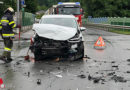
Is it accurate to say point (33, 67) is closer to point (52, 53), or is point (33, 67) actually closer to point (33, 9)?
point (52, 53)

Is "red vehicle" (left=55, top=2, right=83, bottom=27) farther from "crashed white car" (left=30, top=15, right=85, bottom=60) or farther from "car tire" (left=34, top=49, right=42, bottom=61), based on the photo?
"car tire" (left=34, top=49, right=42, bottom=61)

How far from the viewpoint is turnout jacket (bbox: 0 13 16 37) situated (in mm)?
10820

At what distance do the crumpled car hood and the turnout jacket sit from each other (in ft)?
3.37

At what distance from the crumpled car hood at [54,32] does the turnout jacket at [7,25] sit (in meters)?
1.03

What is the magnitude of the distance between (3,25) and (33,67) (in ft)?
6.79

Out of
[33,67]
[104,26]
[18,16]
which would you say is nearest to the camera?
[33,67]

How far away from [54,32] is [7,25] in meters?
1.73

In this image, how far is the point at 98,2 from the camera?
2948 inches

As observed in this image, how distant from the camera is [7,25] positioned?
428 inches

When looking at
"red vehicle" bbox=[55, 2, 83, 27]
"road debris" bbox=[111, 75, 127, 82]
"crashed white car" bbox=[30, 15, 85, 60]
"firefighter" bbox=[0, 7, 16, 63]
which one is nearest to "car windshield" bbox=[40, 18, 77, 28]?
"crashed white car" bbox=[30, 15, 85, 60]

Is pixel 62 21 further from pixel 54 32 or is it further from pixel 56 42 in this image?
pixel 56 42

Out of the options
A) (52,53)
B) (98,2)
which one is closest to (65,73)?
(52,53)

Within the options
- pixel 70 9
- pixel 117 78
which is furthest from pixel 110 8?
pixel 117 78

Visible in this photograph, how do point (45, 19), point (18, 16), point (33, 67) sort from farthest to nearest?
point (18, 16), point (45, 19), point (33, 67)
